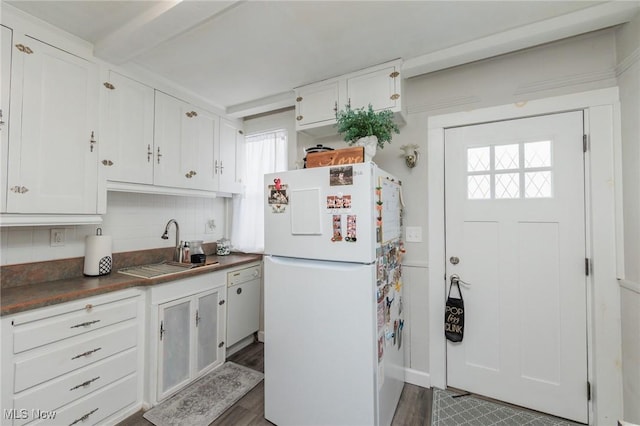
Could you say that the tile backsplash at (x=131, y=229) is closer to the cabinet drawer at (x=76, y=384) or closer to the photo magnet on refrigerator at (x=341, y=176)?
the cabinet drawer at (x=76, y=384)

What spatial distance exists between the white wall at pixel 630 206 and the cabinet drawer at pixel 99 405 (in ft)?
10.00

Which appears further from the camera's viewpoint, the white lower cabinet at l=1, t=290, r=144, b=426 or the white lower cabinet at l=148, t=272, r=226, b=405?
the white lower cabinet at l=148, t=272, r=226, b=405

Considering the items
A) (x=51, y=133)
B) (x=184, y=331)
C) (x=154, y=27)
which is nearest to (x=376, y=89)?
(x=154, y=27)

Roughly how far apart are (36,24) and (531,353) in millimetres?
3815

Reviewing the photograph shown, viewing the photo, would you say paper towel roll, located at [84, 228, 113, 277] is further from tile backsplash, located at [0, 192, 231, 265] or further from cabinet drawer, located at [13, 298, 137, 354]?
cabinet drawer, located at [13, 298, 137, 354]

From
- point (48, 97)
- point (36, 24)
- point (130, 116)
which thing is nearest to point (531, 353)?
point (130, 116)

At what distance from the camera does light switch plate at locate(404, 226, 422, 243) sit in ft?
7.25

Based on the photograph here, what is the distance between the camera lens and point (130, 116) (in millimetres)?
2082

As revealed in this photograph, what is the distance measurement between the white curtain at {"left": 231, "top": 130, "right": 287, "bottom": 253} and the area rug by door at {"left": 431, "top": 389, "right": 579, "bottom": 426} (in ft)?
6.84

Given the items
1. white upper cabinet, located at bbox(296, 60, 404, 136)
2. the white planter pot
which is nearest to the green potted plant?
the white planter pot

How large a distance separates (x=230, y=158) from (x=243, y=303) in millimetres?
1543

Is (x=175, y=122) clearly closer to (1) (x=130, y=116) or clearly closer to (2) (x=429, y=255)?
(1) (x=130, y=116)

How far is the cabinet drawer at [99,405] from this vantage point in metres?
1.51
